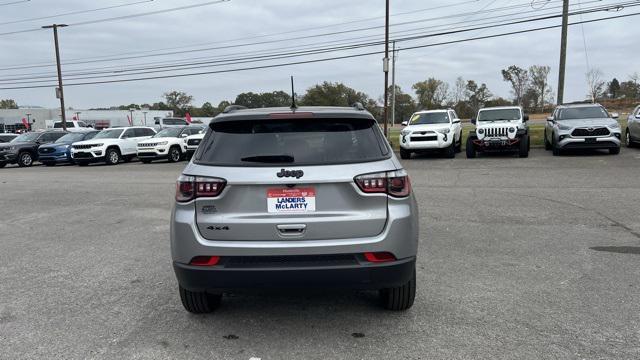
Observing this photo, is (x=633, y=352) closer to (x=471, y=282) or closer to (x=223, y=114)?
(x=471, y=282)

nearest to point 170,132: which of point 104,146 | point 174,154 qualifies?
point 174,154

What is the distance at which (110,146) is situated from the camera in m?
22.6

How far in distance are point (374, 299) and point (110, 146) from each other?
21.0 metres

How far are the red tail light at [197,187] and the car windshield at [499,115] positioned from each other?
1542cm

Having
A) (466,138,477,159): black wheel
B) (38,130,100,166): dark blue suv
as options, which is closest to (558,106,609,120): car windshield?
(466,138,477,159): black wheel

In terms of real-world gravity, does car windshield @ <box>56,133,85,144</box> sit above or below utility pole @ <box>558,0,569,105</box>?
below

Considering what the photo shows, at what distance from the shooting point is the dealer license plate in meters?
3.37

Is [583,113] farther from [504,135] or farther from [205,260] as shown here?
[205,260]

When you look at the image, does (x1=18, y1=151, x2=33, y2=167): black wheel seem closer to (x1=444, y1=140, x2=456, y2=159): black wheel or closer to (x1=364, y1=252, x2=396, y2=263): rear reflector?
(x1=444, y1=140, x2=456, y2=159): black wheel

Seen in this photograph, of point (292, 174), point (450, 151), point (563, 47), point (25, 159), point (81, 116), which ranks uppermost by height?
point (563, 47)

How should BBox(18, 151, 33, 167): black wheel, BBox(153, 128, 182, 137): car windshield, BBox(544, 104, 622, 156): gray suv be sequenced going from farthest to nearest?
BBox(18, 151, 33, 167): black wheel, BBox(153, 128, 182, 137): car windshield, BBox(544, 104, 622, 156): gray suv

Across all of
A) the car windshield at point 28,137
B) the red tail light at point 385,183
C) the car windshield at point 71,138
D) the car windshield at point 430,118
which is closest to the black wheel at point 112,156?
the car windshield at point 71,138

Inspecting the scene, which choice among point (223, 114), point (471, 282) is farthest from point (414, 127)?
point (223, 114)

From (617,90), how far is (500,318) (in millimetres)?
114787
